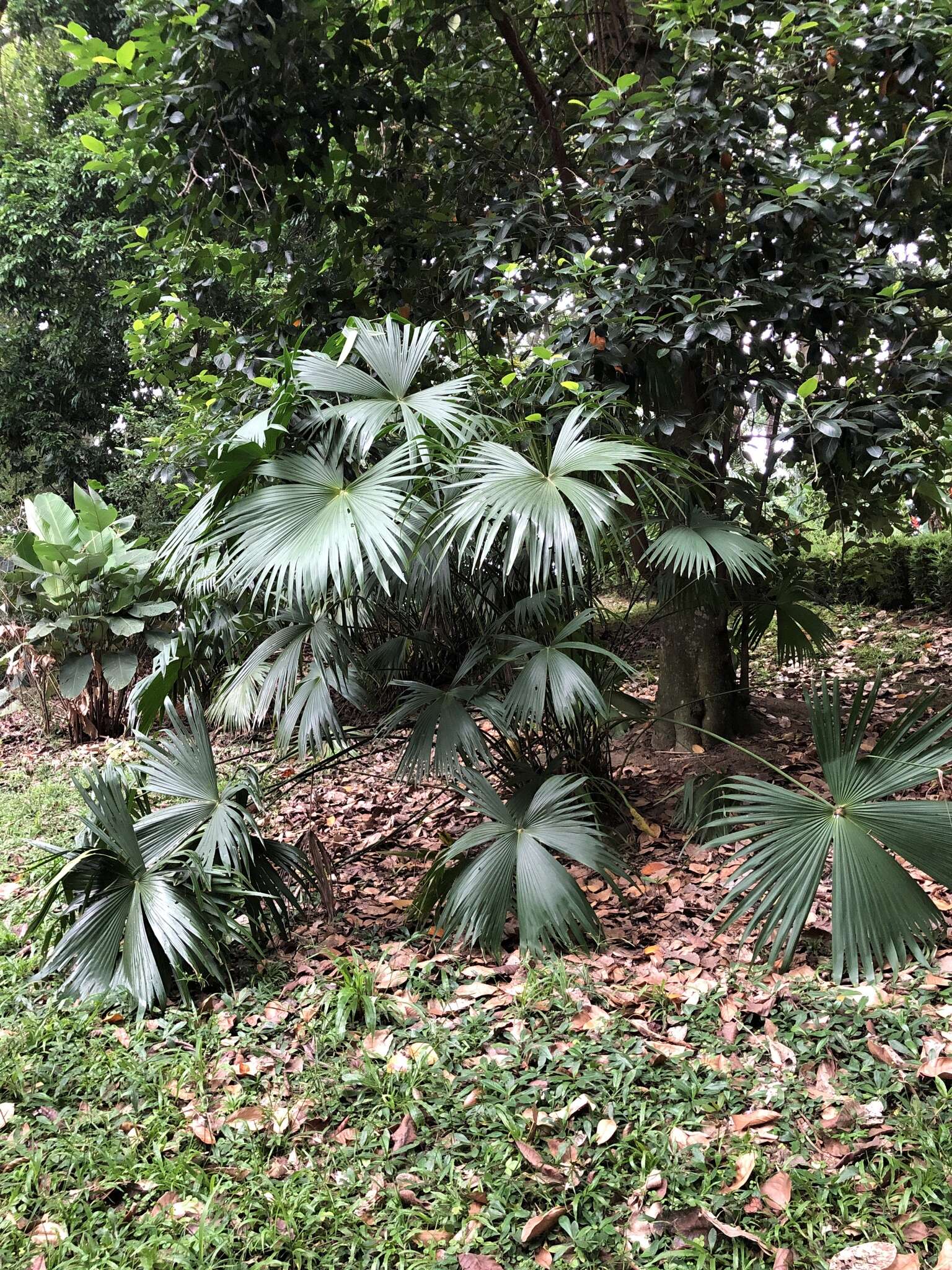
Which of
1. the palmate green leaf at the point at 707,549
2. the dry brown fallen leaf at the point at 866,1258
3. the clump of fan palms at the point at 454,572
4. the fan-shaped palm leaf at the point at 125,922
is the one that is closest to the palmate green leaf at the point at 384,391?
the clump of fan palms at the point at 454,572

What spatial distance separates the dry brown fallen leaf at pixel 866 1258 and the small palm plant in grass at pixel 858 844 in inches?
25.0

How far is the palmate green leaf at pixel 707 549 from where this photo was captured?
300 cm

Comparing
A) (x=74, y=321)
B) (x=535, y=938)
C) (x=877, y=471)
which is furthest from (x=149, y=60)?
(x=74, y=321)

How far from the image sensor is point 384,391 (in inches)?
127

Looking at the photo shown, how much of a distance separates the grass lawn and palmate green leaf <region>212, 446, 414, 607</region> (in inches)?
47.0

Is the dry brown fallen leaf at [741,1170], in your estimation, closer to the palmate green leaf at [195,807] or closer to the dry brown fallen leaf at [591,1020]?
the dry brown fallen leaf at [591,1020]

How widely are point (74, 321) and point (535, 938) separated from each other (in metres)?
11.5

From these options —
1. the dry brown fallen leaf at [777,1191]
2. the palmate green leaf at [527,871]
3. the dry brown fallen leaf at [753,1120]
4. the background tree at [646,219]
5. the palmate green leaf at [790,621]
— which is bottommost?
the dry brown fallen leaf at [777,1191]

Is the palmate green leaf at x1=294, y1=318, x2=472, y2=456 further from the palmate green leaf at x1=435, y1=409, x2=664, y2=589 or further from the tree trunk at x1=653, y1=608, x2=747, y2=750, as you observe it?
the tree trunk at x1=653, y1=608, x2=747, y2=750

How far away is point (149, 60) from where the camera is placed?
3654 mm

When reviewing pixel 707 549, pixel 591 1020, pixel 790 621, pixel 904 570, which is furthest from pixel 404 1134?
pixel 904 570

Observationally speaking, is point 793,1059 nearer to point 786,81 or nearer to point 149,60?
point 786,81

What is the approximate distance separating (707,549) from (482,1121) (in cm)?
180

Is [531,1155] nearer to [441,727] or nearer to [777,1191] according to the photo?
[777,1191]
